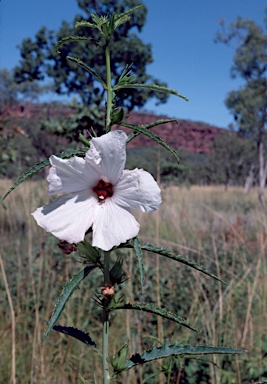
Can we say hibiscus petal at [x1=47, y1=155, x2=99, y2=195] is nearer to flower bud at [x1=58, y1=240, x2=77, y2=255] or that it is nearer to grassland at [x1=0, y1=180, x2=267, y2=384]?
flower bud at [x1=58, y1=240, x2=77, y2=255]

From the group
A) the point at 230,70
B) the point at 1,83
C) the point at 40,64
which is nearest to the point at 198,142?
the point at 1,83

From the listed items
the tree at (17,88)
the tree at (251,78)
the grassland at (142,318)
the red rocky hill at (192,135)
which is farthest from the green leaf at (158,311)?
the red rocky hill at (192,135)

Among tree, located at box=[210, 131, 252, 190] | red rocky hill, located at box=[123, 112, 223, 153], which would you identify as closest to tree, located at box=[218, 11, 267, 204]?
tree, located at box=[210, 131, 252, 190]

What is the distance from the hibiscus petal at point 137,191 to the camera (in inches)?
22.7

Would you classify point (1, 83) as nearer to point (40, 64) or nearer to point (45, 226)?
point (40, 64)

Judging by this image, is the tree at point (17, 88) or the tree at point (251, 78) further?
the tree at point (17, 88)

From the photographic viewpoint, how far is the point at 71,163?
0.59 m

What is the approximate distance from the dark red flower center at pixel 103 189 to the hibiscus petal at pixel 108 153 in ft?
0.07

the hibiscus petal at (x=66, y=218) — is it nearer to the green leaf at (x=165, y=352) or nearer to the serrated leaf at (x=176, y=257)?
the serrated leaf at (x=176, y=257)

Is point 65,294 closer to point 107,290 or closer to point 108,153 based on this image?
point 107,290

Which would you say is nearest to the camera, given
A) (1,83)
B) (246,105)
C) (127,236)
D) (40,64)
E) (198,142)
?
(127,236)

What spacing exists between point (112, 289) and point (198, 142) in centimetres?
6782

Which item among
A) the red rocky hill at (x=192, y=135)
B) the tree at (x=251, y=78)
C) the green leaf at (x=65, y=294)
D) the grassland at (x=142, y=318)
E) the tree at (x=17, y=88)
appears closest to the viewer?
the green leaf at (x=65, y=294)

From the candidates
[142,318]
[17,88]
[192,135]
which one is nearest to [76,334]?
[142,318]
